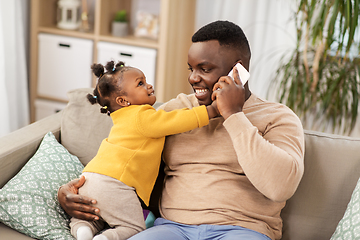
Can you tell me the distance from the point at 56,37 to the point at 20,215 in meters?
1.99

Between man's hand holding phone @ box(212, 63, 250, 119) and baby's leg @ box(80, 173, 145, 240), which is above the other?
man's hand holding phone @ box(212, 63, 250, 119)

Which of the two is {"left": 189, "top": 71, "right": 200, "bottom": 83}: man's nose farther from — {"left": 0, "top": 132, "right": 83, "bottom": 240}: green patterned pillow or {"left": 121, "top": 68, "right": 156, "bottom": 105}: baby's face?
{"left": 0, "top": 132, "right": 83, "bottom": 240}: green patterned pillow

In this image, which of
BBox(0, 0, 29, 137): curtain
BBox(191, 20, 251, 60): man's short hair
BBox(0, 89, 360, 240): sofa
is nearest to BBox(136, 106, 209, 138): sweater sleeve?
BBox(191, 20, 251, 60): man's short hair

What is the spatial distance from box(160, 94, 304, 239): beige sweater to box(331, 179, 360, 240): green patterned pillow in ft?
0.65

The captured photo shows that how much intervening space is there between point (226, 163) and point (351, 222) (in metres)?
0.43

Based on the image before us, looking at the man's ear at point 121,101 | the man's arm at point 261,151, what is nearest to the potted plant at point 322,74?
the man's arm at point 261,151

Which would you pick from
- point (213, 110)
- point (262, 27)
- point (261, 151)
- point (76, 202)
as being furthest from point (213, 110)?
point (262, 27)

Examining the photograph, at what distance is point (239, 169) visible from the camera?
4.24 ft

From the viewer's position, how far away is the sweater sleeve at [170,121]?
4.15 feet

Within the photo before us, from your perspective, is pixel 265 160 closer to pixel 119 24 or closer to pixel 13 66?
pixel 119 24

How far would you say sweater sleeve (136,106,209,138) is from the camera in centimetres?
126

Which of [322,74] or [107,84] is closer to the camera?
[107,84]

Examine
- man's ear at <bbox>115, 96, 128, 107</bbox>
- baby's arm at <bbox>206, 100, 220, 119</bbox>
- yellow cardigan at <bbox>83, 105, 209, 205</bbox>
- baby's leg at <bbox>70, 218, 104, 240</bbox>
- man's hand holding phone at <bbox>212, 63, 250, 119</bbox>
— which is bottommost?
baby's leg at <bbox>70, 218, 104, 240</bbox>

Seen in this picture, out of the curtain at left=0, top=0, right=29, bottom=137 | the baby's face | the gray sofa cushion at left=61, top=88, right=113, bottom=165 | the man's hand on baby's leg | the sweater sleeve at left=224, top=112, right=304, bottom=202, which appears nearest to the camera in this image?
the sweater sleeve at left=224, top=112, right=304, bottom=202
